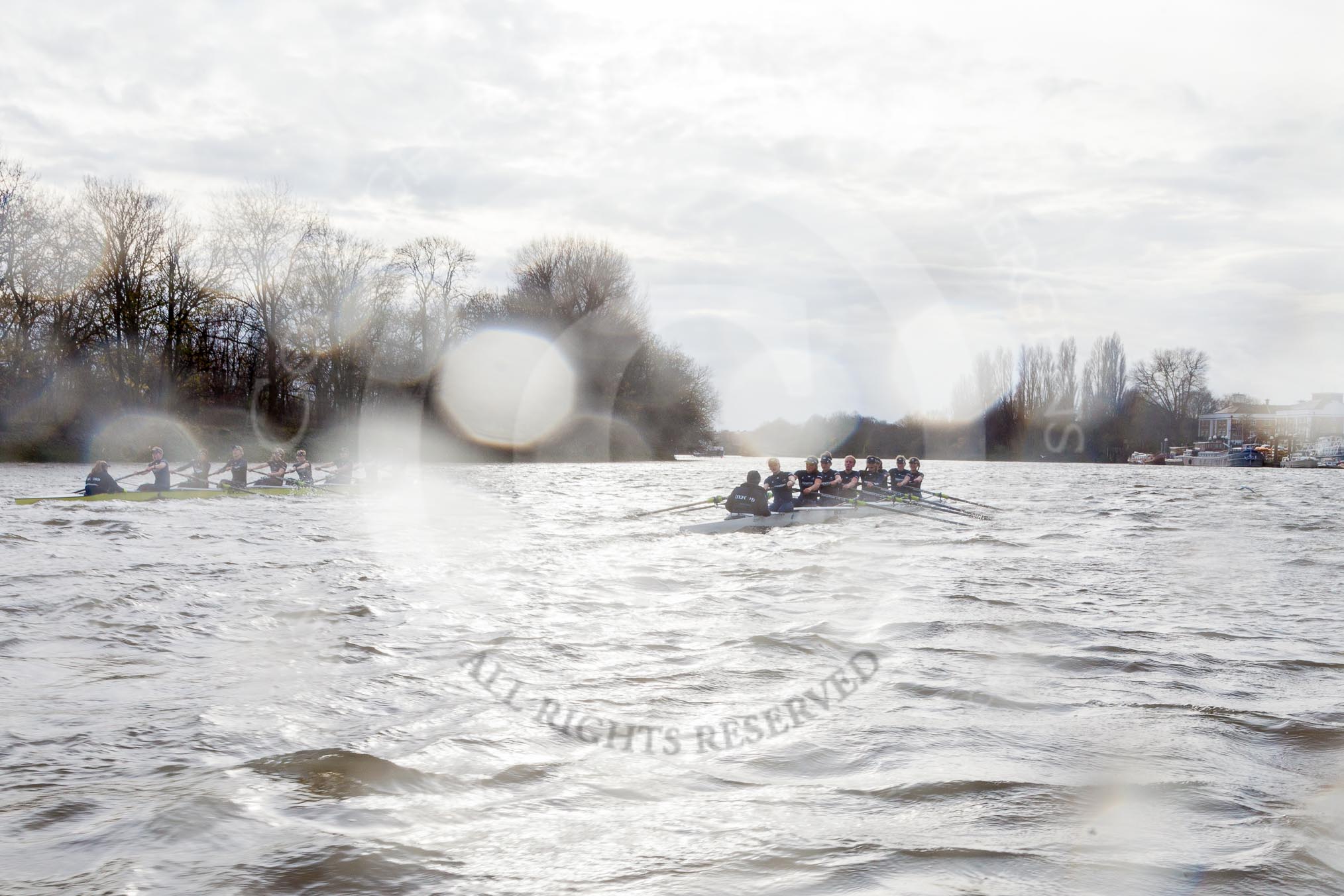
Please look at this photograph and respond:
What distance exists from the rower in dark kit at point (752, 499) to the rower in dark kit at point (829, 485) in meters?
2.26

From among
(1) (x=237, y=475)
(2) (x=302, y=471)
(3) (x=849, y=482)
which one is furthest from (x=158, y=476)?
(3) (x=849, y=482)

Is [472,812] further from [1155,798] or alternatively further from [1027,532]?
[1027,532]

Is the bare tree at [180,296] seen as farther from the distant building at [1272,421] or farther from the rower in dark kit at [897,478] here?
the distant building at [1272,421]

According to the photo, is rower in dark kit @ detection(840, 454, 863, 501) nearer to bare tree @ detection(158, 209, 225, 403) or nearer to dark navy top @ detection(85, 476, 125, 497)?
dark navy top @ detection(85, 476, 125, 497)

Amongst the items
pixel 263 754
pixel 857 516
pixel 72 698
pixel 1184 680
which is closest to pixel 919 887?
pixel 263 754

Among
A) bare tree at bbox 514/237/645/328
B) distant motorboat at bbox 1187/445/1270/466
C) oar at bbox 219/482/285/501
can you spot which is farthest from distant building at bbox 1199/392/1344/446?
oar at bbox 219/482/285/501

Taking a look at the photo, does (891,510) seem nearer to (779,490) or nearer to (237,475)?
(779,490)

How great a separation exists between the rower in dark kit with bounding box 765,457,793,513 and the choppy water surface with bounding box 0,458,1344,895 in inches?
208

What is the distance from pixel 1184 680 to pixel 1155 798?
290cm

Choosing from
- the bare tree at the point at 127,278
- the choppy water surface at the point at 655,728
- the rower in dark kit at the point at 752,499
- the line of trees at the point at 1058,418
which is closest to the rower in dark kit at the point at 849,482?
the rower in dark kit at the point at 752,499

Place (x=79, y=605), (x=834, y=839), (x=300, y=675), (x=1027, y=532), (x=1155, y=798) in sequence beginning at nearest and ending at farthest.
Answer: (x=834, y=839) → (x=1155, y=798) → (x=300, y=675) → (x=79, y=605) → (x=1027, y=532)

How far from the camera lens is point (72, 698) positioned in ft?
21.0

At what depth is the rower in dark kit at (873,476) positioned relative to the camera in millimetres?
22672

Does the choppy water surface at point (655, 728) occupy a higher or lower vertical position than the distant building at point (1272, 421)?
lower
